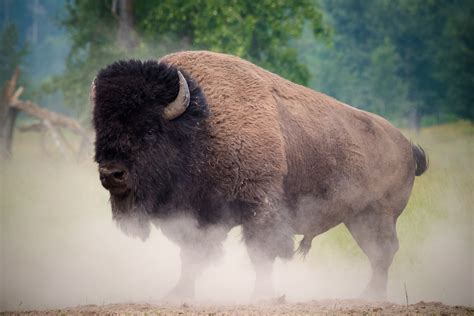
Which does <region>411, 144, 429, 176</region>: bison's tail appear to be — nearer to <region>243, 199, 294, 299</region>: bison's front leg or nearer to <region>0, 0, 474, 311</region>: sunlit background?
<region>0, 0, 474, 311</region>: sunlit background

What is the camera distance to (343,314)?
5.26 meters

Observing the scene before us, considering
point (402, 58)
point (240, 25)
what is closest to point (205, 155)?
point (240, 25)

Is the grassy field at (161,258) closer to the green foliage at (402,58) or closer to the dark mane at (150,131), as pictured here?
the dark mane at (150,131)

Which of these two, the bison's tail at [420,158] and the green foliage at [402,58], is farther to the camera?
the green foliage at [402,58]

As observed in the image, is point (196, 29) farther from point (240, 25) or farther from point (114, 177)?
point (114, 177)

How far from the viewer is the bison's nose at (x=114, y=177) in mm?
5477

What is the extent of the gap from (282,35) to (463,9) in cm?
1166

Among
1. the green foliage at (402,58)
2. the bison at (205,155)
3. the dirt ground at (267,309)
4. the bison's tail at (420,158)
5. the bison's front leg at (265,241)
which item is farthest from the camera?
the green foliage at (402,58)

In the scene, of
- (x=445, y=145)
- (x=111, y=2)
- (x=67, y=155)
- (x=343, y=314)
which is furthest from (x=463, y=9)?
(x=343, y=314)

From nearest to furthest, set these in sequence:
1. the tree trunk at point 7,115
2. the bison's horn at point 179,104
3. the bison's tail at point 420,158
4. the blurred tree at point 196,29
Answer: the bison's horn at point 179,104 < the bison's tail at point 420,158 < the tree trunk at point 7,115 < the blurred tree at point 196,29

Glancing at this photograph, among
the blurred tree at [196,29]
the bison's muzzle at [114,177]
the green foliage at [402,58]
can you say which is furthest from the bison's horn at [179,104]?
the green foliage at [402,58]

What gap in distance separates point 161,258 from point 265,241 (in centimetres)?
280

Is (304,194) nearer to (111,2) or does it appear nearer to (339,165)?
(339,165)

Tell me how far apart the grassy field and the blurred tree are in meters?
6.08
